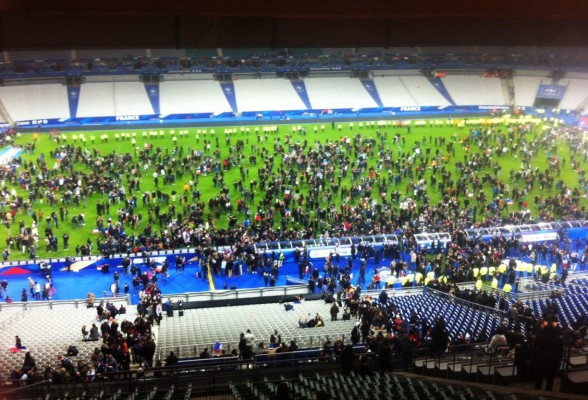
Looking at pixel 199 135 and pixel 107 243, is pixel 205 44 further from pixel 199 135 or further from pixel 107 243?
pixel 199 135

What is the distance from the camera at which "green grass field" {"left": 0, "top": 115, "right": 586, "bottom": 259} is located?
107 ft

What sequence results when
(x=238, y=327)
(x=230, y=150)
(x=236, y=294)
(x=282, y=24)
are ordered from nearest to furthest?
(x=282, y=24)
(x=238, y=327)
(x=236, y=294)
(x=230, y=150)

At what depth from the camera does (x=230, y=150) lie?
138 feet

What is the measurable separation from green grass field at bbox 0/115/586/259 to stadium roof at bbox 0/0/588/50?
2393 cm

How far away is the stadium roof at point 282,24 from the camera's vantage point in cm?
566

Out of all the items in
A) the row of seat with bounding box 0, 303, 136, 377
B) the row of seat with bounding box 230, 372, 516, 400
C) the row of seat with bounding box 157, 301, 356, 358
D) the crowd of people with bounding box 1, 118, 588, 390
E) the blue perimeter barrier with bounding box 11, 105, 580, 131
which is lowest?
the row of seat with bounding box 157, 301, 356, 358

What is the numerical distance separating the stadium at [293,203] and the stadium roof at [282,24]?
0.03m

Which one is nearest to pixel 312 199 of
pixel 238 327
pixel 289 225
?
pixel 289 225

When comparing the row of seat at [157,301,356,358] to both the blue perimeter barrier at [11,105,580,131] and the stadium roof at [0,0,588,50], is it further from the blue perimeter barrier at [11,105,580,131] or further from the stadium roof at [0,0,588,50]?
the blue perimeter barrier at [11,105,580,131]

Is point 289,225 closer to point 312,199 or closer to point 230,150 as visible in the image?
point 312,199

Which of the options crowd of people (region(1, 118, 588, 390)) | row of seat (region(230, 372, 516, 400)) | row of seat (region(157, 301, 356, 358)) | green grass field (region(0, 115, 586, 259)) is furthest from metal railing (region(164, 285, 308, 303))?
row of seat (region(230, 372, 516, 400))

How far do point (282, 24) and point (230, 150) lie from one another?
35.0 m

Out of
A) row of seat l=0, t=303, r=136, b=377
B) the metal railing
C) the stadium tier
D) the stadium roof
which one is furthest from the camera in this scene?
the metal railing

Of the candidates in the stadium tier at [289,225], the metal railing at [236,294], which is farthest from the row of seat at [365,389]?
the metal railing at [236,294]
